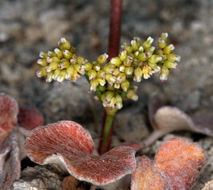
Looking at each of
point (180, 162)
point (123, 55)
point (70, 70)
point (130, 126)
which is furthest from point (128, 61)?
point (130, 126)

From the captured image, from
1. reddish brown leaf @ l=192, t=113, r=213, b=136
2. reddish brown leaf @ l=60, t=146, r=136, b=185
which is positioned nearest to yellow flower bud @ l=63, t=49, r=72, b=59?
reddish brown leaf @ l=60, t=146, r=136, b=185

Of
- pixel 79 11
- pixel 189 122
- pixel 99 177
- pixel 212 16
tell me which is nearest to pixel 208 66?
pixel 212 16

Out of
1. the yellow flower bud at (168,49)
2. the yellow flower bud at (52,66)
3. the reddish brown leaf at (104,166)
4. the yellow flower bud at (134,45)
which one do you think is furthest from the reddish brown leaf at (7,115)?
the yellow flower bud at (168,49)

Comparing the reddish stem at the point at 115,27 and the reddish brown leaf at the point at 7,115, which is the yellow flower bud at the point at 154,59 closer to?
the reddish stem at the point at 115,27

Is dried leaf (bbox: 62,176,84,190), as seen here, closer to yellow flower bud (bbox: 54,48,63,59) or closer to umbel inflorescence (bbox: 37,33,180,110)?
umbel inflorescence (bbox: 37,33,180,110)

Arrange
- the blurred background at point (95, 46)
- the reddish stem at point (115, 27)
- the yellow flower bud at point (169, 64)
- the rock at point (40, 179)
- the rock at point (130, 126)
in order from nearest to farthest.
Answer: the rock at point (40, 179) → the yellow flower bud at point (169, 64) → the reddish stem at point (115, 27) → the rock at point (130, 126) → the blurred background at point (95, 46)

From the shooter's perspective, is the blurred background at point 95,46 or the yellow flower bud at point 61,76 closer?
the yellow flower bud at point 61,76
